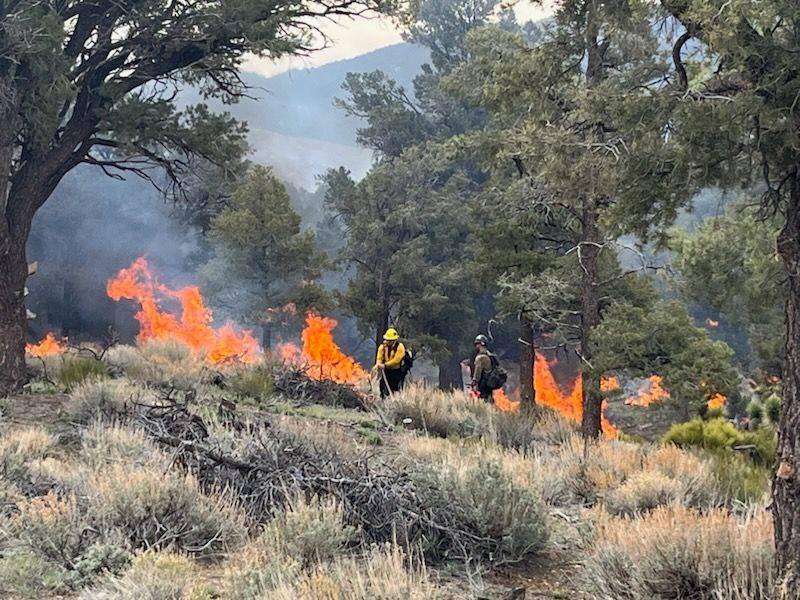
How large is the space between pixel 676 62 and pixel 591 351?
362 inches

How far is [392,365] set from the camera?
1323cm

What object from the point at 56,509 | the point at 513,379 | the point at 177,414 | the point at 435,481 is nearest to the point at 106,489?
the point at 56,509

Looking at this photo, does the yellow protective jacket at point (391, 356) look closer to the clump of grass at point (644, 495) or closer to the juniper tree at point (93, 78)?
the juniper tree at point (93, 78)

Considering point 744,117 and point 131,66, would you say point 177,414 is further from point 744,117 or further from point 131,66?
point 131,66

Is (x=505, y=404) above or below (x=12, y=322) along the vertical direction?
below

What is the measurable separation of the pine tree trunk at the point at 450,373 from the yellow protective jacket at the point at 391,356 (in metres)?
15.3

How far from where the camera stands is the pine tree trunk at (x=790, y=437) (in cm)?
346

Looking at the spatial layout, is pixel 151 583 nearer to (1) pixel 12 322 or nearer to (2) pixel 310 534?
(2) pixel 310 534

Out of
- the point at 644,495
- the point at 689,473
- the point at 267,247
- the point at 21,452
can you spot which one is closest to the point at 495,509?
the point at 644,495

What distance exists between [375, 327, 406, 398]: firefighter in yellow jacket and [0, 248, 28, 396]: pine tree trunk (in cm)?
588

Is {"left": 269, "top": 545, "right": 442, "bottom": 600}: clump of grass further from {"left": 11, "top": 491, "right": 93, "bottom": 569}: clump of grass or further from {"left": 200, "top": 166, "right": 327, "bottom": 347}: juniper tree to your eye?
{"left": 200, "top": 166, "right": 327, "bottom": 347}: juniper tree

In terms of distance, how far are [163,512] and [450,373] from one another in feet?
86.3

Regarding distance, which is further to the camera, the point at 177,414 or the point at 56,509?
the point at 177,414

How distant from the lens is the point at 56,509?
4.35m
